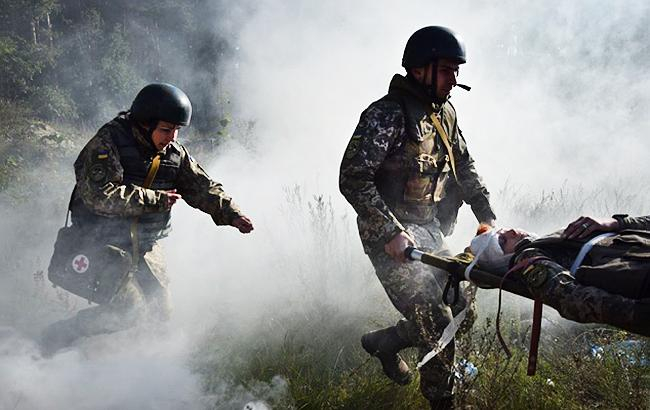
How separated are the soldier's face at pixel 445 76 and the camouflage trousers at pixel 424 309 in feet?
3.56

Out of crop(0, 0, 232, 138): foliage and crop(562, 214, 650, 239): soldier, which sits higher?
crop(0, 0, 232, 138): foliage

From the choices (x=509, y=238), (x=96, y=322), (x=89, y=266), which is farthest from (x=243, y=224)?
(x=509, y=238)

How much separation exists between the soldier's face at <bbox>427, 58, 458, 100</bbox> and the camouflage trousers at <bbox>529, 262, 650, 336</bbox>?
1.69 m

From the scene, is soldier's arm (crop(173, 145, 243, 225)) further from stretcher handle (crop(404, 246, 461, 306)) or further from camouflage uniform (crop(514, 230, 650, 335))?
camouflage uniform (crop(514, 230, 650, 335))

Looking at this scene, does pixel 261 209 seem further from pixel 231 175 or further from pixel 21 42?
pixel 21 42

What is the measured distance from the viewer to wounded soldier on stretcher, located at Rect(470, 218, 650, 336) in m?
2.00

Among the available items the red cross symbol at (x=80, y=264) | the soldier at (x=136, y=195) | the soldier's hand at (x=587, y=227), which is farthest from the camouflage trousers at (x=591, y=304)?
the red cross symbol at (x=80, y=264)

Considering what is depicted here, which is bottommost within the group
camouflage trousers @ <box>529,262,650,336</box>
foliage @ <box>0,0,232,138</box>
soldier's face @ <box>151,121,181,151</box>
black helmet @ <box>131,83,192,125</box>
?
camouflage trousers @ <box>529,262,650,336</box>

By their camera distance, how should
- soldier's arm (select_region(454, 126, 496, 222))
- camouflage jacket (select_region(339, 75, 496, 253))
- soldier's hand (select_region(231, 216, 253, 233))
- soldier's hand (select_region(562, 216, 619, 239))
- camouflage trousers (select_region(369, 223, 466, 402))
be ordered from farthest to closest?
soldier's hand (select_region(231, 216, 253, 233)), soldier's arm (select_region(454, 126, 496, 222)), camouflage jacket (select_region(339, 75, 496, 253)), camouflage trousers (select_region(369, 223, 466, 402)), soldier's hand (select_region(562, 216, 619, 239))

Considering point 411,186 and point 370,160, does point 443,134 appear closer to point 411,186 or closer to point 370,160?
point 411,186

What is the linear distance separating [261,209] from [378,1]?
6288 mm

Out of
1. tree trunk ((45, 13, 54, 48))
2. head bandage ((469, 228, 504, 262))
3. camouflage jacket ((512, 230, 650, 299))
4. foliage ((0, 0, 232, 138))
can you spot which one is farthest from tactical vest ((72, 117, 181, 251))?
tree trunk ((45, 13, 54, 48))

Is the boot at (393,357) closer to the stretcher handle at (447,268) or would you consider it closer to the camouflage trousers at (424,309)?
the camouflage trousers at (424,309)

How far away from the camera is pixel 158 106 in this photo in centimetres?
413
